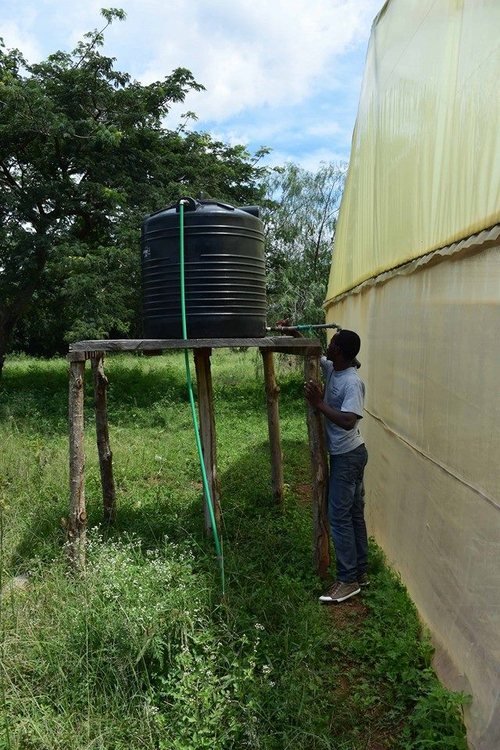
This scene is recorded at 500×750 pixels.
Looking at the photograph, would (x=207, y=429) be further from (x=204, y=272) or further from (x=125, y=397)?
(x=125, y=397)

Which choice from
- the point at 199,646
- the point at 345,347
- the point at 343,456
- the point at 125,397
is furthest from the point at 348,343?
the point at 125,397

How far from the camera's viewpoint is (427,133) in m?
4.29

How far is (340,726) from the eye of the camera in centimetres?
320

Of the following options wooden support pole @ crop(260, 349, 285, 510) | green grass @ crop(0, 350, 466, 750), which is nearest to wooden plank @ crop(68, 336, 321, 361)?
green grass @ crop(0, 350, 466, 750)

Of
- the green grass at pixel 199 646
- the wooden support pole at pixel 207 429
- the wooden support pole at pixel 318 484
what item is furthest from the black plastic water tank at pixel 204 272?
the green grass at pixel 199 646

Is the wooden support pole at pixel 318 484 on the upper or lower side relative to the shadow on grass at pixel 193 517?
upper

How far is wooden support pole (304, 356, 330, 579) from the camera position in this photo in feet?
16.0

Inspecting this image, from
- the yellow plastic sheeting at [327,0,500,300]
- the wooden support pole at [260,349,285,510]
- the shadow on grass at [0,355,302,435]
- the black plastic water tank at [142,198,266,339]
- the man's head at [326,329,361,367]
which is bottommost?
the shadow on grass at [0,355,302,435]

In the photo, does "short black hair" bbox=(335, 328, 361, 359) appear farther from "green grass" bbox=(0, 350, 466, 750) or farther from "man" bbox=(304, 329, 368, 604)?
"green grass" bbox=(0, 350, 466, 750)

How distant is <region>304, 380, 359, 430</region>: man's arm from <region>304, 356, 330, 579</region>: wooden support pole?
22 cm

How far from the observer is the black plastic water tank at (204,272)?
4602mm

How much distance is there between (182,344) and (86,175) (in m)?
11.2

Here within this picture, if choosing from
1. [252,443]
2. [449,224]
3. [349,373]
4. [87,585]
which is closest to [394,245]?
[349,373]

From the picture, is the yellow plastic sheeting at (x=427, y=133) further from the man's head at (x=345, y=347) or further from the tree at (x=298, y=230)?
the tree at (x=298, y=230)
